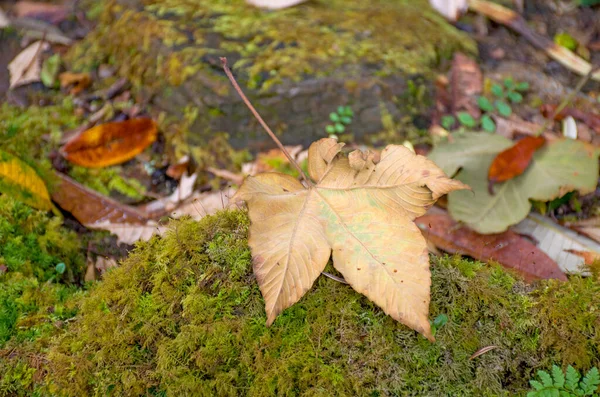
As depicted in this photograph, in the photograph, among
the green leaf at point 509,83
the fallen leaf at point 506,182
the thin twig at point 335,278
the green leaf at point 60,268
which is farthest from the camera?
the green leaf at point 509,83

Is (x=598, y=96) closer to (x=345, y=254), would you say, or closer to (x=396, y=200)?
(x=396, y=200)

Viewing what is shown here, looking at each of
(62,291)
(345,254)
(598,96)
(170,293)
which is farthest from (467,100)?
(62,291)

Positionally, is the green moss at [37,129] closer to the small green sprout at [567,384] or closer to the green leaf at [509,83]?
the small green sprout at [567,384]

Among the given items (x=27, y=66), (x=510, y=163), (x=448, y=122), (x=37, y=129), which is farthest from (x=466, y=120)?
(x=27, y=66)

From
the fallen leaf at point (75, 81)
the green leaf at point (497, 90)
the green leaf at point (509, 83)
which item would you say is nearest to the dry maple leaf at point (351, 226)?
the green leaf at point (497, 90)

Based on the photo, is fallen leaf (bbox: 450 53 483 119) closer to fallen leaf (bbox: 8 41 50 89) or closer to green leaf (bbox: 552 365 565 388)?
green leaf (bbox: 552 365 565 388)
